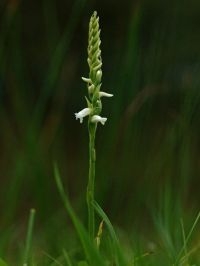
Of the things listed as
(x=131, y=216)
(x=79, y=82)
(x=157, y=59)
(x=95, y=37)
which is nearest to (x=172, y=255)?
(x=95, y=37)

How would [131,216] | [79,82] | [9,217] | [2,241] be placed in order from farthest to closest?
[79,82], [9,217], [131,216], [2,241]

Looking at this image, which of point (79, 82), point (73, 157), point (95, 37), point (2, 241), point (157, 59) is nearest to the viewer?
point (95, 37)

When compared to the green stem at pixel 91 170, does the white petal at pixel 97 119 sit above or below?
above

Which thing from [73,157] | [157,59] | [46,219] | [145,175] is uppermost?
[157,59]

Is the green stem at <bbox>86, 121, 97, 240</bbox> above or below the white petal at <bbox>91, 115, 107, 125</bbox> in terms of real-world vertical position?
below

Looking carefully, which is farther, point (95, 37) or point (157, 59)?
point (157, 59)

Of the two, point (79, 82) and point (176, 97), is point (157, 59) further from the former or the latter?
point (79, 82)

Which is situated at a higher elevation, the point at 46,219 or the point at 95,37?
the point at 95,37

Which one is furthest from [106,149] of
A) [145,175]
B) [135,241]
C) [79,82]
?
[79,82]

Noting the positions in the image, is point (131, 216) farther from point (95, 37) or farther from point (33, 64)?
point (33, 64)
